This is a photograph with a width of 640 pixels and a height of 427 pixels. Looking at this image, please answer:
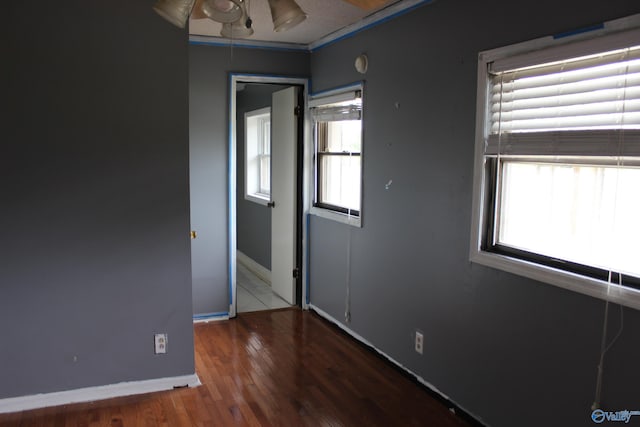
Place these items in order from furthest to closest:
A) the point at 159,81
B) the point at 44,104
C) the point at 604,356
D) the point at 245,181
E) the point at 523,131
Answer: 1. the point at 245,181
2. the point at 159,81
3. the point at 44,104
4. the point at 523,131
5. the point at 604,356

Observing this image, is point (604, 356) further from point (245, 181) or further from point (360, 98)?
point (245, 181)

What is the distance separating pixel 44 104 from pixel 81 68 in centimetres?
28

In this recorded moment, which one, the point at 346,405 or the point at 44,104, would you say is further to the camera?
the point at 346,405

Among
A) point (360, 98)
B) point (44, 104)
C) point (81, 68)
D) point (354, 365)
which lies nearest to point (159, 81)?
point (81, 68)

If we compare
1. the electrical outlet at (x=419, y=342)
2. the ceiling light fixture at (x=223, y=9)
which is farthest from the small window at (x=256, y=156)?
the ceiling light fixture at (x=223, y=9)

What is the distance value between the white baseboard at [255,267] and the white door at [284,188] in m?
0.57

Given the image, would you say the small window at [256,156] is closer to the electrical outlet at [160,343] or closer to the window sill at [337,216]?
the window sill at [337,216]

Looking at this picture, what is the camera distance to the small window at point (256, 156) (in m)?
6.34

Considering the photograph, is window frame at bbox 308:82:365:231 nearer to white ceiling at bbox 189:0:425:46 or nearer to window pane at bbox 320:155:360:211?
window pane at bbox 320:155:360:211

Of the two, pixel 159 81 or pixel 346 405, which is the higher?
pixel 159 81

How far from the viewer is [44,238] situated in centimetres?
301

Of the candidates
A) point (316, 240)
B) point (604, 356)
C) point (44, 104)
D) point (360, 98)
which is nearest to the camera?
point (604, 356)

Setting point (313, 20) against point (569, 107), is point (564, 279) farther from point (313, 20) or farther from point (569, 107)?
point (313, 20)

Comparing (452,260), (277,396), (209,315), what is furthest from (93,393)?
(452,260)
